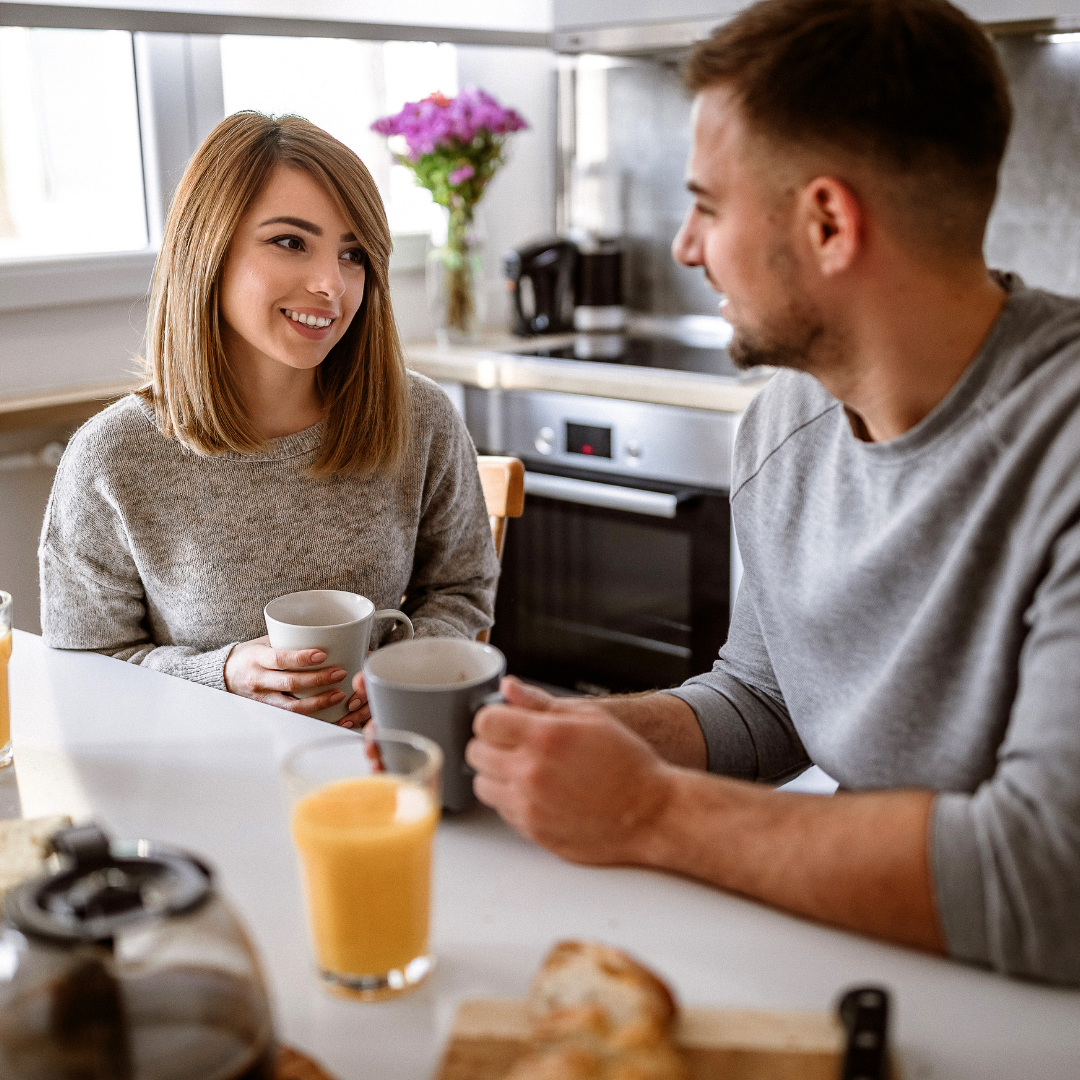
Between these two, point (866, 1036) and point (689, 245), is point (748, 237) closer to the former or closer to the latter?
point (689, 245)

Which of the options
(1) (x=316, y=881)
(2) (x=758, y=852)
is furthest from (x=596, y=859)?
(1) (x=316, y=881)

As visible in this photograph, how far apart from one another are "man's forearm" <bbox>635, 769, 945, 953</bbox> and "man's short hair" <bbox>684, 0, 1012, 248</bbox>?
471 mm

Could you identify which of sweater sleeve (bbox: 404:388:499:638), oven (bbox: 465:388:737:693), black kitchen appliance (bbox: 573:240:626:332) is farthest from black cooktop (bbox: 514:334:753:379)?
sweater sleeve (bbox: 404:388:499:638)

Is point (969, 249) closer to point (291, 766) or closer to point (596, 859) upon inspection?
point (596, 859)

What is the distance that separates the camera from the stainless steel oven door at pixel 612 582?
2467mm

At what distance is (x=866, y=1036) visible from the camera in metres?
0.63

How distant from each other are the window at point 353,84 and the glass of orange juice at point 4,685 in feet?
6.28

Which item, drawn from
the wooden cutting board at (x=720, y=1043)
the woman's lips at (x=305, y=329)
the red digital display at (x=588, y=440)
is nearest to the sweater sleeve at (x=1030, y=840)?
the wooden cutting board at (x=720, y=1043)

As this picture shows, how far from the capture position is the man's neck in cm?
102

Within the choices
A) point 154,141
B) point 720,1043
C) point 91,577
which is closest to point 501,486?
point 91,577

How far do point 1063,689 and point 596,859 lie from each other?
329 mm

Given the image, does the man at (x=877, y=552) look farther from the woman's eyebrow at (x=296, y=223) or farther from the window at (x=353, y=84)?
the window at (x=353, y=84)

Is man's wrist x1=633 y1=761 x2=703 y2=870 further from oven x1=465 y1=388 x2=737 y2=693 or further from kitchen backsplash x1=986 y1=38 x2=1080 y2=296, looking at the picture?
kitchen backsplash x1=986 y1=38 x2=1080 y2=296

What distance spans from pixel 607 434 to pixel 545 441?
0.16 meters
